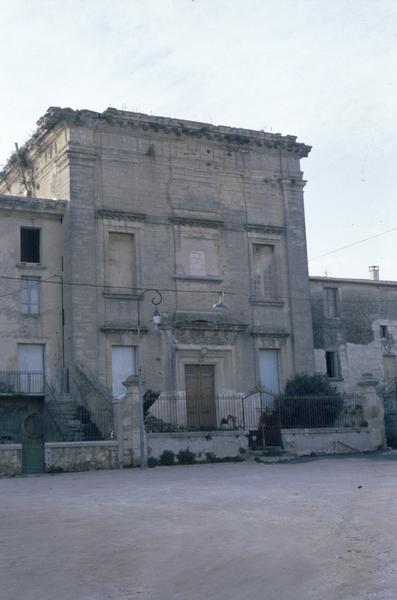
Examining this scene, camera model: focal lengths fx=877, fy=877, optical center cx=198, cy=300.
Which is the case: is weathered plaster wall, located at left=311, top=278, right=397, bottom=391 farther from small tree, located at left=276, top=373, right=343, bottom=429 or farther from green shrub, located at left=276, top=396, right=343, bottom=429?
green shrub, located at left=276, top=396, right=343, bottom=429

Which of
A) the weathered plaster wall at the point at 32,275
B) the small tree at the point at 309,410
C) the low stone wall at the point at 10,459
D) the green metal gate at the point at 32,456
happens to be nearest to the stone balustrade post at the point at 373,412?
the small tree at the point at 309,410

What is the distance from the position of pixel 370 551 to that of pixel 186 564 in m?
2.39

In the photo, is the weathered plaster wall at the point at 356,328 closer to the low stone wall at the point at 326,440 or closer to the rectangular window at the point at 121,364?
the low stone wall at the point at 326,440

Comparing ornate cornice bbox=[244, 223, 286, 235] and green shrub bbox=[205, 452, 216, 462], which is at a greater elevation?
ornate cornice bbox=[244, 223, 286, 235]

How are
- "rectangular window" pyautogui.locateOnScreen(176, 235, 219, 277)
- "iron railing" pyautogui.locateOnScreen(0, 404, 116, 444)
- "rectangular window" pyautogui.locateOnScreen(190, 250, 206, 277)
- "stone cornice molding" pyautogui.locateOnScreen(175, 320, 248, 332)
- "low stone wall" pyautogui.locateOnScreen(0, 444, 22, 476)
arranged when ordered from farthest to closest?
1. "rectangular window" pyautogui.locateOnScreen(190, 250, 206, 277)
2. "rectangular window" pyautogui.locateOnScreen(176, 235, 219, 277)
3. "stone cornice molding" pyautogui.locateOnScreen(175, 320, 248, 332)
4. "iron railing" pyautogui.locateOnScreen(0, 404, 116, 444)
5. "low stone wall" pyautogui.locateOnScreen(0, 444, 22, 476)

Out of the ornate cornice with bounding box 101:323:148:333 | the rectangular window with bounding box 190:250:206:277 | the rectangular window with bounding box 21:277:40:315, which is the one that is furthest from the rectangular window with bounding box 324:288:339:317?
the rectangular window with bounding box 21:277:40:315

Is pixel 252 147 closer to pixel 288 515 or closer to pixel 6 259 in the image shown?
pixel 6 259

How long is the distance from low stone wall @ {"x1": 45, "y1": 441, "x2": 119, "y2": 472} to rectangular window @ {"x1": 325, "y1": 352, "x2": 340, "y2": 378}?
14716mm

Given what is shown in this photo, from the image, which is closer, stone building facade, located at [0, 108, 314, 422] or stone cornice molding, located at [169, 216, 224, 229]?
stone building facade, located at [0, 108, 314, 422]

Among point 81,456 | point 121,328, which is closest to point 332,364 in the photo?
point 121,328

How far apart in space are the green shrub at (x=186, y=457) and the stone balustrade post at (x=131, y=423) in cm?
156

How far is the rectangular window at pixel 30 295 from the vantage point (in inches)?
1222

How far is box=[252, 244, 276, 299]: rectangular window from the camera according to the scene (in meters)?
35.0

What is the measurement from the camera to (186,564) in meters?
10.5
